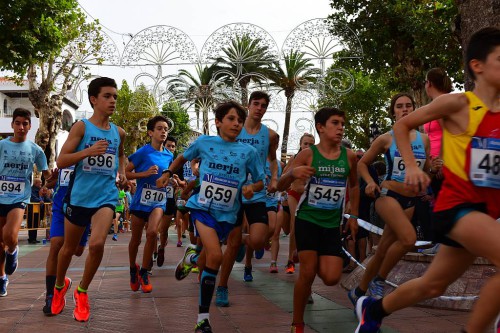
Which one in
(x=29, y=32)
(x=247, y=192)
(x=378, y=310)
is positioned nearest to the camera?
(x=378, y=310)

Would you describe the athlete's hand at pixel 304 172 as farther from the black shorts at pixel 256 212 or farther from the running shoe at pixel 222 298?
the running shoe at pixel 222 298

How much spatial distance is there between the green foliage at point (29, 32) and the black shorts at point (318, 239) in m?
12.4

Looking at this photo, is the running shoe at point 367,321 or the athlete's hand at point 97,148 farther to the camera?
the athlete's hand at point 97,148

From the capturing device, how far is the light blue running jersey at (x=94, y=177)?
6.01 metres

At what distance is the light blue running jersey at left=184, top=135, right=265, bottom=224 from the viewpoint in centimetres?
567

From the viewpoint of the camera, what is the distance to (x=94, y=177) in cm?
610

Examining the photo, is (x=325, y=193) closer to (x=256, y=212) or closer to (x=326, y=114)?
(x=326, y=114)

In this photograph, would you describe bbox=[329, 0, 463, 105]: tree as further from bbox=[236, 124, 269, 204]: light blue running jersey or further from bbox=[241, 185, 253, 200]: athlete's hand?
bbox=[241, 185, 253, 200]: athlete's hand

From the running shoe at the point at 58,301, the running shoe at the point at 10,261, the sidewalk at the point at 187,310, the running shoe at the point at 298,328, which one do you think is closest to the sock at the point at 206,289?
the sidewalk at the point at 187,310

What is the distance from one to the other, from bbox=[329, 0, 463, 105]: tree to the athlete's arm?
1616cm

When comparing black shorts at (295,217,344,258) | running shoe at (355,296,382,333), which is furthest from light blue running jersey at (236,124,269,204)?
running shoe at (355,296,382,333)

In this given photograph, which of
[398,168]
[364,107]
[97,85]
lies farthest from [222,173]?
[364,107]

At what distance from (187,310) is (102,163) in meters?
1.64

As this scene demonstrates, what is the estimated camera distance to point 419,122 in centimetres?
382
